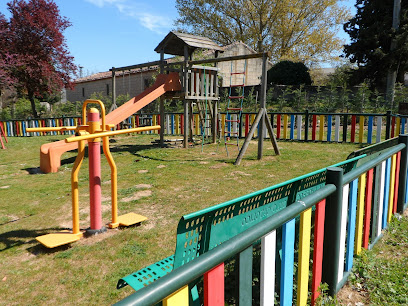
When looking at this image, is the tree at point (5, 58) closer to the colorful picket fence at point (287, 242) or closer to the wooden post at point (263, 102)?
the wooden post at point (263, 102)

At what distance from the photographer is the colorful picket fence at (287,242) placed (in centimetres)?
123

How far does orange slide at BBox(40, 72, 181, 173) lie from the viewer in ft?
25.7

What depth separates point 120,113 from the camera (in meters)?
9.91

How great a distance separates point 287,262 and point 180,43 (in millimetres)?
10549

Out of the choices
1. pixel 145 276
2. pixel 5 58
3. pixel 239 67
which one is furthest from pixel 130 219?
pixel 239 67

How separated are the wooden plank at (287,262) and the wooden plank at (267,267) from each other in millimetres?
140

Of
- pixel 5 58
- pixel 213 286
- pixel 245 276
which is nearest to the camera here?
pixel 213 286

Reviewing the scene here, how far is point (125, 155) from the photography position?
988 cm

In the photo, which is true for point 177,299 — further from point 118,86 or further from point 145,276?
point 118,86

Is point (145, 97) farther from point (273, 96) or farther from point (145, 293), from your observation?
point (273, 96)

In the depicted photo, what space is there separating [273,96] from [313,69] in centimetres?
1740

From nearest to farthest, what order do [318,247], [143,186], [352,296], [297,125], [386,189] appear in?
[318,247]
[352,296]
[386,189]
[143,186]
[297,125]

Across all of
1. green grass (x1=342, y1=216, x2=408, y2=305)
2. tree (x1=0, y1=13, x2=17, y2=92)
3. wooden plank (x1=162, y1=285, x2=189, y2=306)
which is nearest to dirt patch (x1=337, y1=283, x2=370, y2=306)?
green grass (x1=342, y1=216, x2=408, y2=305)

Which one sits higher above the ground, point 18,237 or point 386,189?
point 386,189
